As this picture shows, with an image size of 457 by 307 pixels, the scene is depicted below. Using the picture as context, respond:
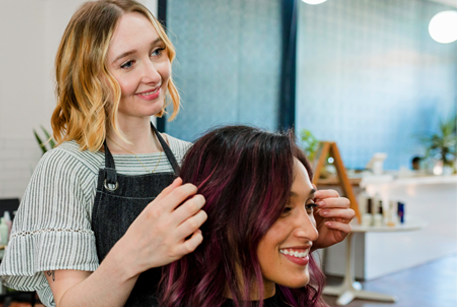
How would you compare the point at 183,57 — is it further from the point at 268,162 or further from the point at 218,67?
the point at 268,162

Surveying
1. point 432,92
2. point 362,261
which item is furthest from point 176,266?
point 432,92

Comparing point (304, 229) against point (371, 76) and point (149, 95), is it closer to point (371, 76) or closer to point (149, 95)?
point (149, 95)

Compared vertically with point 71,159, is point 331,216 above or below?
below

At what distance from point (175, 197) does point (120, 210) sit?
0.43 m

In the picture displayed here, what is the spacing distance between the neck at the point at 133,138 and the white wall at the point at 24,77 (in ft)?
11.3

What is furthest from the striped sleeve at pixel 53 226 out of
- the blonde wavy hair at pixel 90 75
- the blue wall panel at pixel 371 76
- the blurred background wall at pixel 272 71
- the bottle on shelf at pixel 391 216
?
the blue wall panel at pixel 371 76

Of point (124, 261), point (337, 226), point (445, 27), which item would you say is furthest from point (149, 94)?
point (445, 27)

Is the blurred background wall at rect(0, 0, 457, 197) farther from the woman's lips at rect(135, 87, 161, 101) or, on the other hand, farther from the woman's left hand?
the woman's left hand

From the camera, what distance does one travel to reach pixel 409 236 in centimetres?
584

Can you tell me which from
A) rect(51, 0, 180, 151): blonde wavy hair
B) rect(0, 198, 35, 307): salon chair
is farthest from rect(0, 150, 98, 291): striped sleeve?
rect(0, 198, 35, 307): salon chair

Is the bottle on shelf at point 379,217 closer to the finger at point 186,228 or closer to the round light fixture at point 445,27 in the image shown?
the round light fixture at point 445,27

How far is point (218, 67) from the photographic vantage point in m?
4.61

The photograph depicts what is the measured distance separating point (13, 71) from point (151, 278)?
4077mm

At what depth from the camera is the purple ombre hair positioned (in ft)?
3.44
